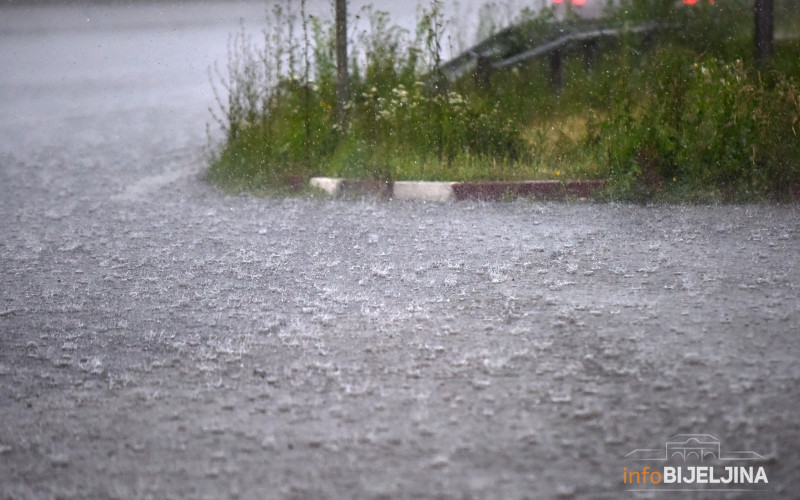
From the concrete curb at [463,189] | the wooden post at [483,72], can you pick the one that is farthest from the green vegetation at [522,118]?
the concrete curb at [463,189]

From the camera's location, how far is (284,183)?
22.9ft

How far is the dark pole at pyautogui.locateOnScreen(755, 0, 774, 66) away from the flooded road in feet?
11.4

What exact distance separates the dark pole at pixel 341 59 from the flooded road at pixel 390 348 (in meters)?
1.90

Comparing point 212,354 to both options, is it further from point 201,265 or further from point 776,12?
point 776,12

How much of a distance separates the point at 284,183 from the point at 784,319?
4673 millimetres

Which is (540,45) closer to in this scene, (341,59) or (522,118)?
(522,118)

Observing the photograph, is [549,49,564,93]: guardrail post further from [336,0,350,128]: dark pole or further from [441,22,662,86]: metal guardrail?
[336,0,350,128]: dark pole

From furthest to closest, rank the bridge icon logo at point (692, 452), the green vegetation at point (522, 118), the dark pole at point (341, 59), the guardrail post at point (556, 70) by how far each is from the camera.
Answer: the guardrail post at point (556, 70) → the dark pole at point (341, 59) → the green vegetation at point (522, 118) → the bridge icon logo at point (692, 452)

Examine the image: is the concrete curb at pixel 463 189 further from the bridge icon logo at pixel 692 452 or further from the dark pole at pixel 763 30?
the bridge icon logo at pixel 692 452

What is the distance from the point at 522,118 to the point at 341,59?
6.21 ft

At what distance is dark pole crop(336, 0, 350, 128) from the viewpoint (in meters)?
7.50

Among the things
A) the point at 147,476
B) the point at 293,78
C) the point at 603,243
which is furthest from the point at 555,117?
the point at 147,476

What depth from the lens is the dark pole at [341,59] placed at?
24.6 ft

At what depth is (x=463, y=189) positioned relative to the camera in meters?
6.29
